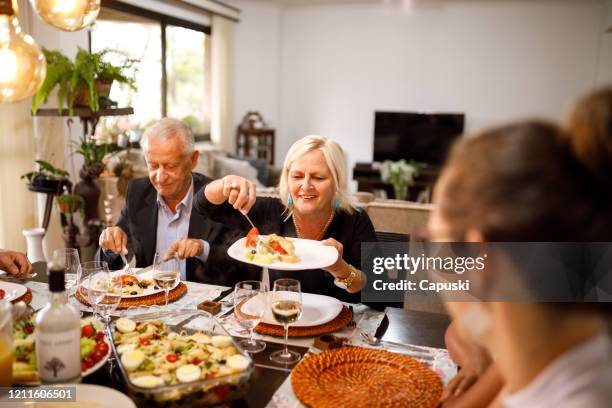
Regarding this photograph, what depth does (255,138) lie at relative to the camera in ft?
25.3

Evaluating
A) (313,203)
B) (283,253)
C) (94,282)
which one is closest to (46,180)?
(313,203)

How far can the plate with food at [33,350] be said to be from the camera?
1.02m

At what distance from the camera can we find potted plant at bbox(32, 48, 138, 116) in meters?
3.55

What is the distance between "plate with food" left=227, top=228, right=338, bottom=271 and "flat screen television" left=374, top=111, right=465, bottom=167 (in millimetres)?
5866

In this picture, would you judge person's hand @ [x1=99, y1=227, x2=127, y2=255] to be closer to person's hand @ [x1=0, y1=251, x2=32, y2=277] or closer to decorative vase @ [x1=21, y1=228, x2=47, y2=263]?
person's hand @ [x1=0, y1=251, x2=32, y2=277]

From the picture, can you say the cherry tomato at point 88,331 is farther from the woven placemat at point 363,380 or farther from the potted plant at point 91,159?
the potted plant at point 91,159

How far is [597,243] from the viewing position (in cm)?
60

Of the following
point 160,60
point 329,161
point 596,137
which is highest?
point 160,60

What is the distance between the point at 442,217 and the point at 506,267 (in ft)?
0.33

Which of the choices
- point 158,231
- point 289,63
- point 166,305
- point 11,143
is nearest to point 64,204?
point 11,143

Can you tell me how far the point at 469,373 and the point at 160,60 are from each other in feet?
19.1

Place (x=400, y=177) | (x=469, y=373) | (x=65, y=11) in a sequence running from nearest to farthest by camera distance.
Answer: (x=469, y=373) → (x=65, y=11) → (x=400, y=177)

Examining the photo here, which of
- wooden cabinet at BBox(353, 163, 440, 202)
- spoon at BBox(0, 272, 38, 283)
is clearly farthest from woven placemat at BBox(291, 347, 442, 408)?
wooden cabinet at BBox(353, 163, 440, 202)

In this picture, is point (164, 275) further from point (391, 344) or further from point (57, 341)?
point (391, 344)
